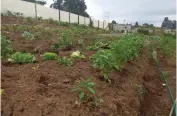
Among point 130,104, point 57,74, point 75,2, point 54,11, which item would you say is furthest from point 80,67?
point 75,2

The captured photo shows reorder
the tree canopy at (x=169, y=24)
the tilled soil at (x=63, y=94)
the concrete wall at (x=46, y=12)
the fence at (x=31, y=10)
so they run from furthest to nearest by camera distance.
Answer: the tree canopy at (x=169, y=24) < the concrete wall at (x=46, y=12) < the fence at (x=31, y=10) < the tilled soil at (x=63, y=94)

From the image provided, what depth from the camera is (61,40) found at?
22.3ft

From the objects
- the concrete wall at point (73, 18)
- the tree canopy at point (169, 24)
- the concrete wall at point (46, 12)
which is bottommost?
the tree canopy at point (169, 24)

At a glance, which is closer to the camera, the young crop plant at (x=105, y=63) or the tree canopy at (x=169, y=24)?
the young crop plant at (x=105, y=63)

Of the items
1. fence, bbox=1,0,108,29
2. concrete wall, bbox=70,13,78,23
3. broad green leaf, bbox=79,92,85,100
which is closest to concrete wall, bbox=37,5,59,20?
fence, bbox=1,0,108,29

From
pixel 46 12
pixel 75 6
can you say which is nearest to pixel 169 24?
pixel 75 6

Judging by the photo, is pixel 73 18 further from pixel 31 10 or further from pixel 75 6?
pixel 75 6

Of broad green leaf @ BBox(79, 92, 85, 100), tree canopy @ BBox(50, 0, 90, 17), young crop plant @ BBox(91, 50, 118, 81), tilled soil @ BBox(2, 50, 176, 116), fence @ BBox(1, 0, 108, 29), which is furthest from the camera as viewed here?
tree canopy @ BBox(50, 0, 90, 17)

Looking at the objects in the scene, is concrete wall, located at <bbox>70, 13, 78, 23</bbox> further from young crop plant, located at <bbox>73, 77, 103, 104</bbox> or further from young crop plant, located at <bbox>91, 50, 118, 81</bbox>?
young crop plant, located at <bbox>73, 77, 103, 104</bbox>

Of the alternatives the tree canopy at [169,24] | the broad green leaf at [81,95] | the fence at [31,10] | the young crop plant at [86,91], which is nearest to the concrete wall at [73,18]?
the fence at [31,10]

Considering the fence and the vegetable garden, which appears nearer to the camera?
the vegetable garden

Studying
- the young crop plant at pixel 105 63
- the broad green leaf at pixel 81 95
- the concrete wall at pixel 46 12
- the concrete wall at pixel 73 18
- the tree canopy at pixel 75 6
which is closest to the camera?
the broad green leaf at pixel 81 95

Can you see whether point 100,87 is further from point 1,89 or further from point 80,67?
point 1,89

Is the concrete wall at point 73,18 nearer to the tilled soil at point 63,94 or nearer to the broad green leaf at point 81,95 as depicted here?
the tilled soil at point 63,94
